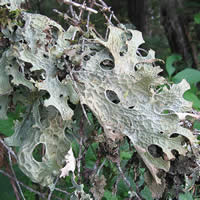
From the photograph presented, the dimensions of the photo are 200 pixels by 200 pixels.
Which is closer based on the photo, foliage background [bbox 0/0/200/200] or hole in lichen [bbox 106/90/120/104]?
hole in lichen [bbox 106/90/120/104]

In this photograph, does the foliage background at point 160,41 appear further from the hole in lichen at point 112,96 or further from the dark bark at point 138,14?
the hole in lichen at point 112,96

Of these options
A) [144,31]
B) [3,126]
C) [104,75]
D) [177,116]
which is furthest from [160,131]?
[144,31]

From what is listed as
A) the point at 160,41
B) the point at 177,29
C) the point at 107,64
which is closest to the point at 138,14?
the point at 177,29

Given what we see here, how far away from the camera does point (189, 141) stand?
49cm

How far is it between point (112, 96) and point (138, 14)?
1714mm

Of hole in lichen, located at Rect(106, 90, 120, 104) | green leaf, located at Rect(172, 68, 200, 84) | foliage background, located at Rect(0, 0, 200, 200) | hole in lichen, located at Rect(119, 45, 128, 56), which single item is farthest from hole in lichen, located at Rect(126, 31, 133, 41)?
green leaf, located at Rect(172, 68, 200, 84)

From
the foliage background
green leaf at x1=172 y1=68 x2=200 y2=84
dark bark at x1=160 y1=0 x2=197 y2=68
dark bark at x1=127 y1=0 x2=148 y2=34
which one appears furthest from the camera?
dark bark at x1=127 y1=0 x2=148 y2=34

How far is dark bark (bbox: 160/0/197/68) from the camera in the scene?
6.20ft

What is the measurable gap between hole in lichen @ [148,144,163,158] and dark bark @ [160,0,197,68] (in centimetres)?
155

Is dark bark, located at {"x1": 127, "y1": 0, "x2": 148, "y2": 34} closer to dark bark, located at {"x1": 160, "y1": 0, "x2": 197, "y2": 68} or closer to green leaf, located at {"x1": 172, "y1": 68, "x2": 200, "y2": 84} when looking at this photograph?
dark bark, located at {"x1": 160, "y1": 0, "x2": 197, "y2": 68}

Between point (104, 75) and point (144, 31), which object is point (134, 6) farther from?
point (104, 75)

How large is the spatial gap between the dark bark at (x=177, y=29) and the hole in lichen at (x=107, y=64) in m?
1.49

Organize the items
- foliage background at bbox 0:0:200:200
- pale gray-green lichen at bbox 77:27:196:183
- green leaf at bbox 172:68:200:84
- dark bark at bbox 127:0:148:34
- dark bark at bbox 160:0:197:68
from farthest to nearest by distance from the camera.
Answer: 1. dark bark at bbox 127:0:148:34
2. dark bark at bbox 160:0:197:68
3. green leaf at bbox 172:68:200:84
4. foliage background at bbox 0:0:200:200
5. pale gray-green lichen at bbox 77:27:196:183

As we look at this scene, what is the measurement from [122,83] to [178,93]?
0.12 metres
